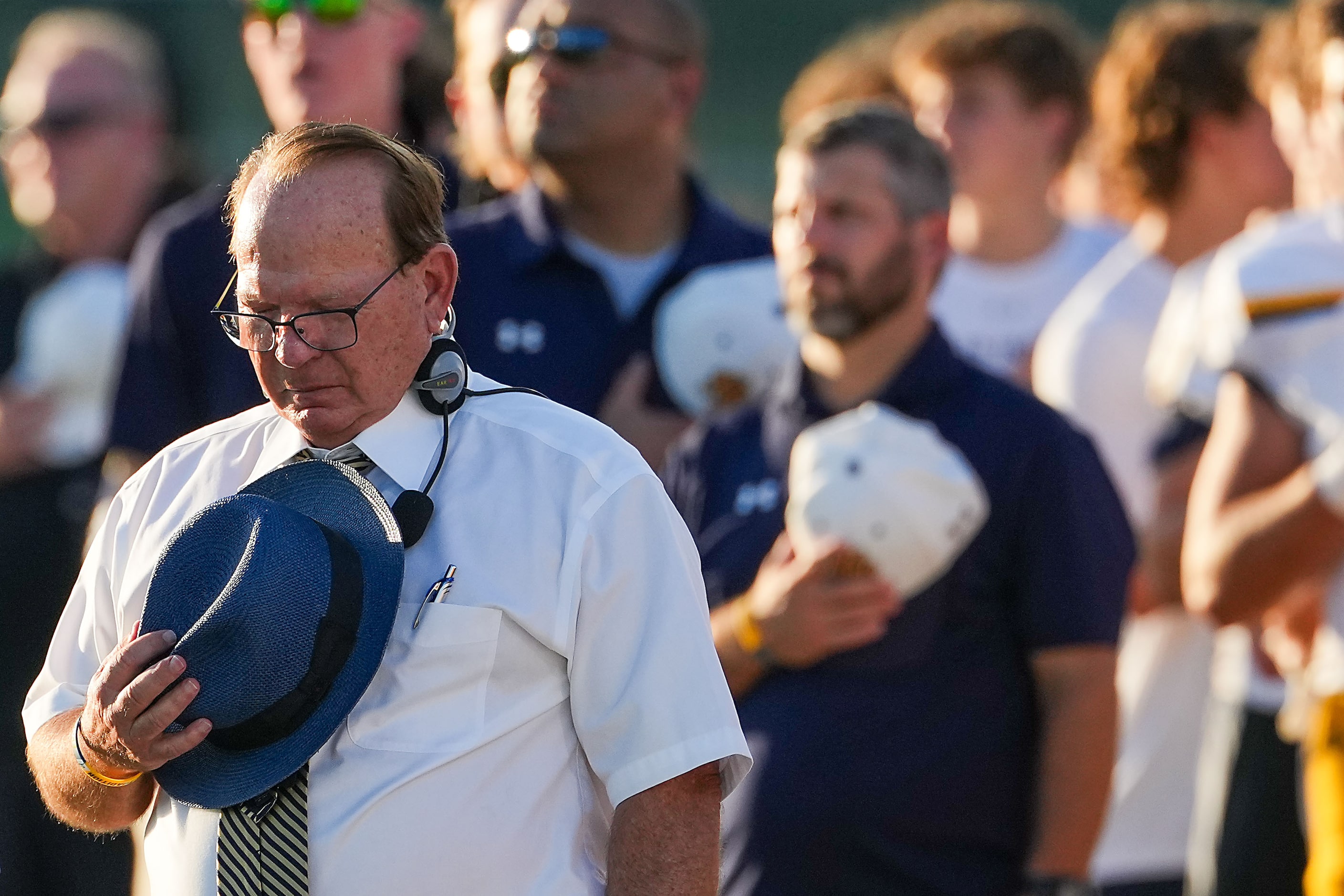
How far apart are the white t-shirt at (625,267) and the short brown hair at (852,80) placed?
164 centimetres

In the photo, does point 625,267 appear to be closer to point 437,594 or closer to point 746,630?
point 746,630

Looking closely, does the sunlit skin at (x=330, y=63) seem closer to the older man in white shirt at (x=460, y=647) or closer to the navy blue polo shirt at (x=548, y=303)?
the navy blue polo shirt at (x=548, y=303)

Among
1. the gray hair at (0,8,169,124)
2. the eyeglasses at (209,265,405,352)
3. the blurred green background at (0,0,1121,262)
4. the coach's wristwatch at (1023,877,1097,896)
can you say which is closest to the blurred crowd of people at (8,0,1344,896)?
the coach's wristwatch at (1023,877,1097,896)

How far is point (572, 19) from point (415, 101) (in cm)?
94

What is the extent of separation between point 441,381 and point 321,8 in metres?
2.10

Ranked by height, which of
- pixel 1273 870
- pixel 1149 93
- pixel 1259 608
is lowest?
pixel 1273 870

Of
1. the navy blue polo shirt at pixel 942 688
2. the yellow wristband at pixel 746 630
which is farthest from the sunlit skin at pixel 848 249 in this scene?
the yellow wristband at pixel 746 630

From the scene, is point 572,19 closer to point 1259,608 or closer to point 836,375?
point 836,375

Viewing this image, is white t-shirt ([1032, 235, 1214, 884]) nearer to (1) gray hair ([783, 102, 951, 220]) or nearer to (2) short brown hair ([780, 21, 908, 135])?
(1) gray hair ([783, 102, 951, 220])

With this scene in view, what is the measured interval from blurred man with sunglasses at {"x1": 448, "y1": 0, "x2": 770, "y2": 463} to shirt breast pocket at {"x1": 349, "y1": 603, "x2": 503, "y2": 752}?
5.10 ft

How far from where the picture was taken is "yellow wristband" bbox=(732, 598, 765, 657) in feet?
10.8

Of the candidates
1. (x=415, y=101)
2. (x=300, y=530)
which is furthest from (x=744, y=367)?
(x=300, y=530)

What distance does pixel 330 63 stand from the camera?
4043 mm

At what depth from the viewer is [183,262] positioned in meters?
3.87
